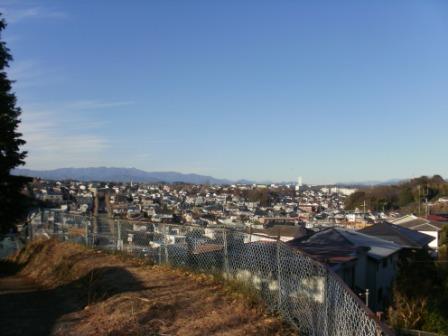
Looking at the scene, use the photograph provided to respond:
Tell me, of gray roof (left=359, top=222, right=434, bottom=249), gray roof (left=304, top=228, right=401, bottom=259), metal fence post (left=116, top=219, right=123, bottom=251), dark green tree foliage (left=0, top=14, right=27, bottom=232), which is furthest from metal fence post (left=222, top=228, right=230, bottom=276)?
gray roof (left=359, top=222, right=434, bottom=249)

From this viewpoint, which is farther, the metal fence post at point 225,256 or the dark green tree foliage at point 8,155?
the dark green tree foliage at point 8,155

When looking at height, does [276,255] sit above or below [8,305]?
above

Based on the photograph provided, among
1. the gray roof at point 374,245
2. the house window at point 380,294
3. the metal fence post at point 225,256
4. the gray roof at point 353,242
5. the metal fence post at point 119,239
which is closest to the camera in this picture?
the metal fence post at point 225,256

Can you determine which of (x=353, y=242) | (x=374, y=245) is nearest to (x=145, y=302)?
(x=353, y=242)

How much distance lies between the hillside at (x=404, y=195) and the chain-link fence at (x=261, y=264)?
75.7 metres

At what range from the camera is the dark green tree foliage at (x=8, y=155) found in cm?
1486

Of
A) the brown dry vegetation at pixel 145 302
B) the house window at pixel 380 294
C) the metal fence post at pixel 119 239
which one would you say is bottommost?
the house window at pixel 380 294

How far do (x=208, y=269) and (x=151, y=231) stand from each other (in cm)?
274

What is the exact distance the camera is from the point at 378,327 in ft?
10.4

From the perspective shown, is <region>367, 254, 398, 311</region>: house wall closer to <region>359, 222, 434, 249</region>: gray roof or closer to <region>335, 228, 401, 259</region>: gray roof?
<region>335, 228, 401, 259</region>: gray roof

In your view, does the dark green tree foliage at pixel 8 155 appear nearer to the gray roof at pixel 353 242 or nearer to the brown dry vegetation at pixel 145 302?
the brown dry vegetation at pixel 145 302

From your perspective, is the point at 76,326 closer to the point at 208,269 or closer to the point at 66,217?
the point at 208,269

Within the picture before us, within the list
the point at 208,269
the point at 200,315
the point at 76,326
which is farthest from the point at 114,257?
the point at 200,315

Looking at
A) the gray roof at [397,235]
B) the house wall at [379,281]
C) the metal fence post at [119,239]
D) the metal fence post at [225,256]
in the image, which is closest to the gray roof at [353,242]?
the house wall at [379,281]
